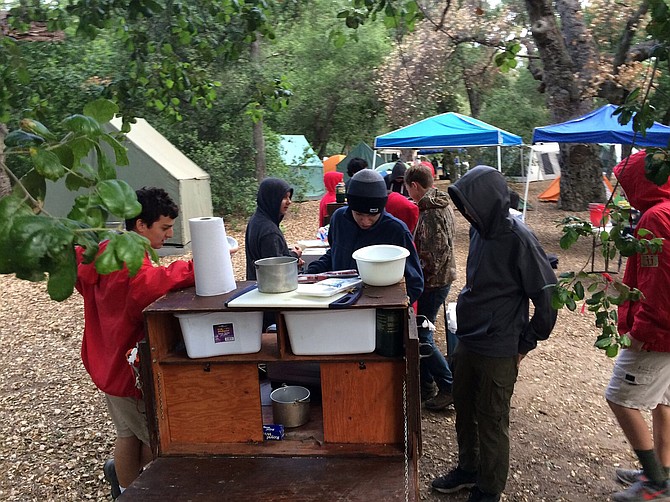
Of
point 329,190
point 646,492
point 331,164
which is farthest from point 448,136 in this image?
point 331,164

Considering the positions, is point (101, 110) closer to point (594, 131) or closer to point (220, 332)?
point (220, 332)

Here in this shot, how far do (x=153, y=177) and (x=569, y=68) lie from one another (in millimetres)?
8744

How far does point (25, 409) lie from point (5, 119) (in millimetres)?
2614

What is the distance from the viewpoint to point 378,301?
1.97m

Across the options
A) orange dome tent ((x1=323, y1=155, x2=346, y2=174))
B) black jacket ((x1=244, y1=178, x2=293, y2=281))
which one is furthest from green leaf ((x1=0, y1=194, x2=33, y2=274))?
orange dome tent ((x1=323, y1=155, x2=346, y2=174))

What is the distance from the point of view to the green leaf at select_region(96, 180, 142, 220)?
0.98 m

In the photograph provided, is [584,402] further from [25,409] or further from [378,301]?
[25,409]

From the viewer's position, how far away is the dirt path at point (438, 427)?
3299 millimetres

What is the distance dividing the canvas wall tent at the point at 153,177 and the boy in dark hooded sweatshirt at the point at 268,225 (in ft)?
21.3

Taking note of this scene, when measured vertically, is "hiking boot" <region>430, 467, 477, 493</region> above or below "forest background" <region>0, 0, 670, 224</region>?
below

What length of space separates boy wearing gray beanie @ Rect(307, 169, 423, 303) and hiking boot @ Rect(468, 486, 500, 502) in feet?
3.55

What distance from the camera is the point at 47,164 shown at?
1.06 meters

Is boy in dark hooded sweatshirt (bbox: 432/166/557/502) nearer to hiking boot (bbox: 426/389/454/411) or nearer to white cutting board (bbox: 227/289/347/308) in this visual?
white cutting board (bbox: 227/289/347/308)

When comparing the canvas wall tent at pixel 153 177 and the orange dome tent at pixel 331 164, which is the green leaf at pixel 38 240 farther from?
the orange dome tent at pixel 331 164
